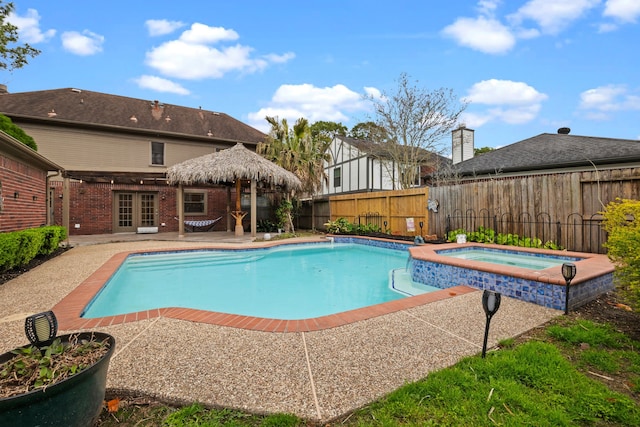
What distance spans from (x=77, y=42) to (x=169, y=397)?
18531 millimetres

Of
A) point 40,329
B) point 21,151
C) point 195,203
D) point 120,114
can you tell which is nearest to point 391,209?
point 195,203

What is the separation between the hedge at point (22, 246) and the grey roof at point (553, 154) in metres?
14.5

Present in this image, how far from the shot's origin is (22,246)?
6137 mm

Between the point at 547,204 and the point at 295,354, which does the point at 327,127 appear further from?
the point at 295,354

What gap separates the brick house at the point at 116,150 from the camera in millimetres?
14117

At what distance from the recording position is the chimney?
20.4 m

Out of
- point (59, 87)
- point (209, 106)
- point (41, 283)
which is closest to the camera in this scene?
point (41, 283)

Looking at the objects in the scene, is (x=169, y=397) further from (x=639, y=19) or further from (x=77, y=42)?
(x=77, y=42)

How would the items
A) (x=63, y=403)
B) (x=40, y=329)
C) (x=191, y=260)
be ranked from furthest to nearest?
(x=191, y=260)
(x=40, y=329)
(x=63, y=403)

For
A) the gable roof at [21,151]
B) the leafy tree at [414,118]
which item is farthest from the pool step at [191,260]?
the leafy tree at [414,118]

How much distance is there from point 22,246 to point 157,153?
11455mm

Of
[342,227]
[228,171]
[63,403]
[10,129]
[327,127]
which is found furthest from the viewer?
[327,127]

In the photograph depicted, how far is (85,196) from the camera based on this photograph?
47.0 ft

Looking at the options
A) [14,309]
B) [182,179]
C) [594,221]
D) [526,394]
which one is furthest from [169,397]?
[182,179]
